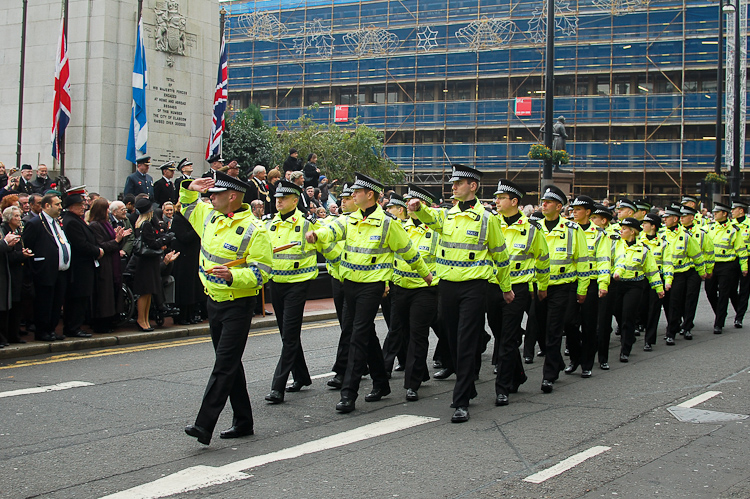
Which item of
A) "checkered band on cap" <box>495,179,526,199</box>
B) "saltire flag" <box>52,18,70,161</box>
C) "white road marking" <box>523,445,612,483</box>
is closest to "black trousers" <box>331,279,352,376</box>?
"checkered band on cap" <box>495,179,526,199</box>

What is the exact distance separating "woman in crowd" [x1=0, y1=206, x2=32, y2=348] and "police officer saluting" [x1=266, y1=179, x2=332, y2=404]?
12.9 feet

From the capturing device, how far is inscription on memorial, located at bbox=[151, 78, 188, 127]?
64.1 feet

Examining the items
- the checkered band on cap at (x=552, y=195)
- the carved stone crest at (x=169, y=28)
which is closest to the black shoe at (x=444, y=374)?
the checkered band on cap at (x=552, y=195)

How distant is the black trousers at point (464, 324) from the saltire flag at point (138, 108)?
495 inches

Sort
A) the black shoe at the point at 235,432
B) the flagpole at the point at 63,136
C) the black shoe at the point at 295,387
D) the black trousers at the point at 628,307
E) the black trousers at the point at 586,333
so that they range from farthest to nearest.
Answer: the flagpole at the point at 63,136 < the black trousers at the point at 628,307 < the black trousers at the point at 586,333 < the black shoe at the point at 295,387 < the black shoe at the point at 235,432

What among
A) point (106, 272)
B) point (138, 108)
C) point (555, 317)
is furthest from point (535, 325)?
point (138, 108)

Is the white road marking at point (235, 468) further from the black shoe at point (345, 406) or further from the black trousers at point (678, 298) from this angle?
the black trousers at point (678, 298)

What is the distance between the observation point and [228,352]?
6.45 m

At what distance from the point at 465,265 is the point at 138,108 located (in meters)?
12.9

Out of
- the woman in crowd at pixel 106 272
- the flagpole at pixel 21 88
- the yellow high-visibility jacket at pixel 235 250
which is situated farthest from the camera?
the flagpole at pixel 21 88

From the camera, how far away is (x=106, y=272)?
12.0 meters

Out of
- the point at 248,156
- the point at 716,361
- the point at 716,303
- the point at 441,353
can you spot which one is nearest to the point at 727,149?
the point at 248,156

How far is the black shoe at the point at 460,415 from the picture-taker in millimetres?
Result: 7379

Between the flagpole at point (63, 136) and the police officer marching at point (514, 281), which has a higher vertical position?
the flagpole at point (63, 136)
